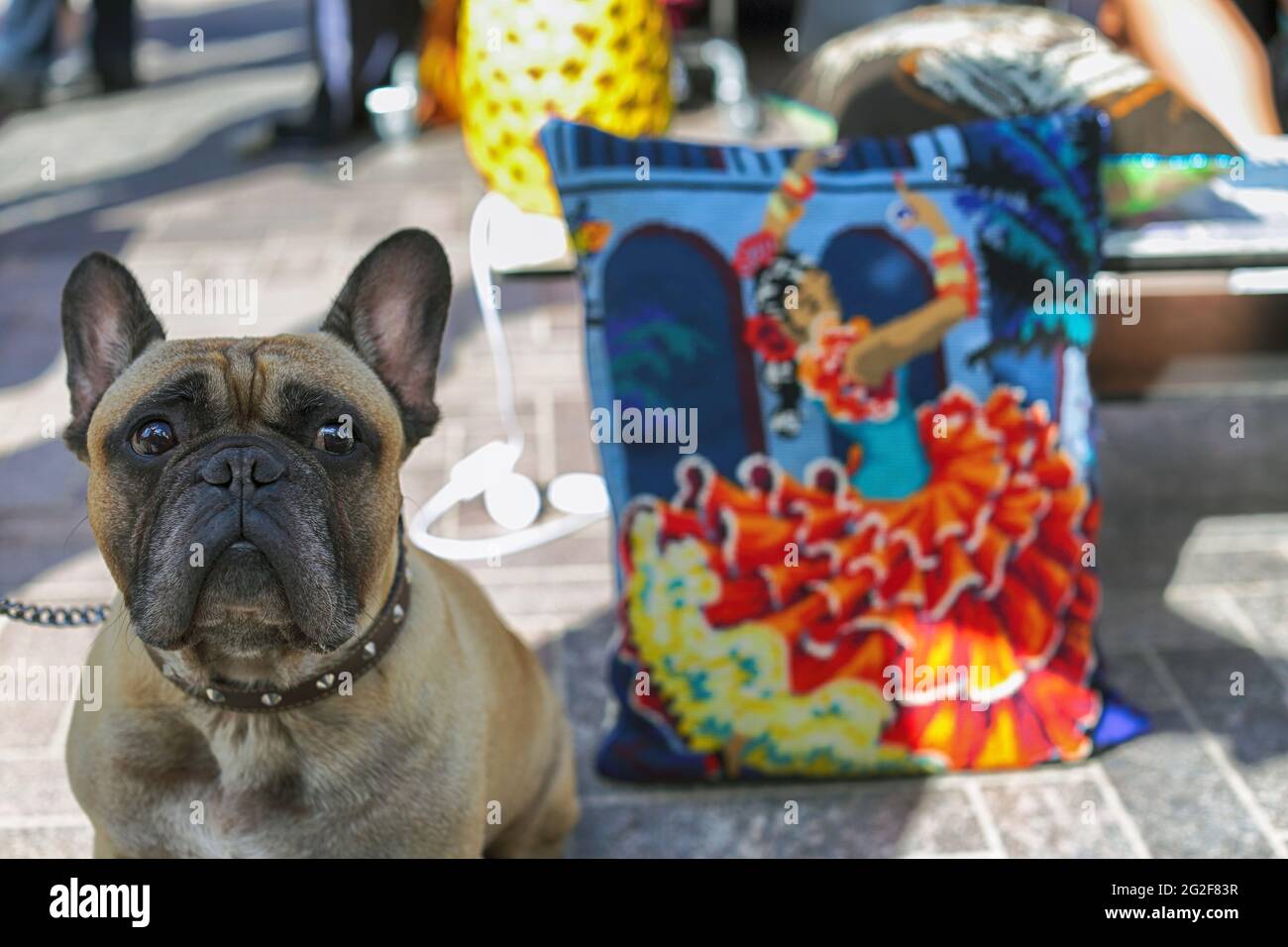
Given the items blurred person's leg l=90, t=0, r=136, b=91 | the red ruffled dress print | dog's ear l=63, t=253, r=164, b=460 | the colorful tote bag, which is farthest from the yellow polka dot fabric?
blurred person's leg l=90, t=0, r=136, b=91

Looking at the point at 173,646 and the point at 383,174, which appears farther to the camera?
the point at 383,174

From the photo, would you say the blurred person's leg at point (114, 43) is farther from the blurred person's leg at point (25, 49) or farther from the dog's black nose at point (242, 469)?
the dog's black nose at point (242, 469)

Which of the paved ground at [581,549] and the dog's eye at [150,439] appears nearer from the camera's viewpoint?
the dog's eye at [150,439]

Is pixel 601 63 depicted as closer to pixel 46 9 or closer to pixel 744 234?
pixel 744 234

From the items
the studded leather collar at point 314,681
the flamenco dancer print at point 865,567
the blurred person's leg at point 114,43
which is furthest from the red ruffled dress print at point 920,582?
the blurred person's leg at point 114,43

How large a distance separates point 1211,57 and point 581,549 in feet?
6.72

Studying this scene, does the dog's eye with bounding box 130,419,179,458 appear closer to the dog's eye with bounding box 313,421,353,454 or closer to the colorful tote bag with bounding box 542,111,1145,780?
the dog's eye with bounding box 313,421,353,454

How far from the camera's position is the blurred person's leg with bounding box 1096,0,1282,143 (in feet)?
10.9

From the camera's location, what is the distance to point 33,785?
2768mm

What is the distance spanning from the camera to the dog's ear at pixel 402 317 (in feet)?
6.70

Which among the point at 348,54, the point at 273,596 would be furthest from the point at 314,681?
the point at 348,54

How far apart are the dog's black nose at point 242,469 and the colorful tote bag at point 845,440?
3.04 ft

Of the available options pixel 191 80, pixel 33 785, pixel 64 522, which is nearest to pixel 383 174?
pixel 191 80
